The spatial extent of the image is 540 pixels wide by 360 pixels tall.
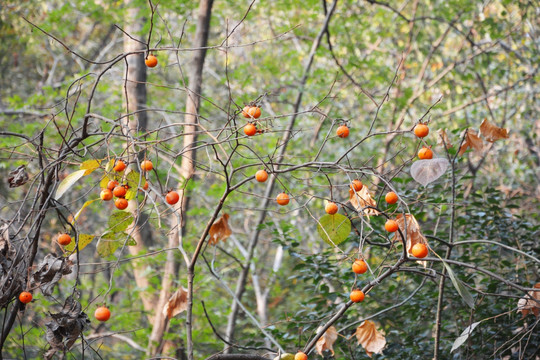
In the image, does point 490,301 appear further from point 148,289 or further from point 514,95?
point 514,95

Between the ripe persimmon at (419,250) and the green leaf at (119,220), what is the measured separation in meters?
0.90

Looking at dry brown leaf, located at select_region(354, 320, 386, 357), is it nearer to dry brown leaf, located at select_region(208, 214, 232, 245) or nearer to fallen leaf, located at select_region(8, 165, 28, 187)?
dry brown leaf, located at select_region(208, 214, 232, 245)

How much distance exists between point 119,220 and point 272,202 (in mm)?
3118

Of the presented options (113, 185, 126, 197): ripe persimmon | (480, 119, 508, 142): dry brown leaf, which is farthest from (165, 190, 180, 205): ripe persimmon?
(480, 119, 508, 142): dry brown leaf

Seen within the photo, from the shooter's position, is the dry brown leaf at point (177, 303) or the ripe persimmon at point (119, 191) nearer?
the ripe persimmon at point (119, 191)

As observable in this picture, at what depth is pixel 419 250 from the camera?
1378mm

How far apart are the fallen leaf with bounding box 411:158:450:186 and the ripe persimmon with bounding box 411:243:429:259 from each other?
176mm

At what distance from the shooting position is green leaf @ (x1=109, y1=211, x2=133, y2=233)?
1690 mm

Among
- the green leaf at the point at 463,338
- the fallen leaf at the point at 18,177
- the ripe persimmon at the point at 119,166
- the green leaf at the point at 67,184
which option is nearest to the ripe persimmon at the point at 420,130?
the green leaf at the point at 463,338

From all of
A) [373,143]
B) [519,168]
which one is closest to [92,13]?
[373,143]

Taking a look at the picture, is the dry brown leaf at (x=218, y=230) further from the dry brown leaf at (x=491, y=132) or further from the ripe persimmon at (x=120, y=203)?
the dry brown leaf at (x=491, y=132)

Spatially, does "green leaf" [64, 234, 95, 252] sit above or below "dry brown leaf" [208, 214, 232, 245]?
above

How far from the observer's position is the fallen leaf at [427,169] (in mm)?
1345

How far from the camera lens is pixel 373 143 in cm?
555
